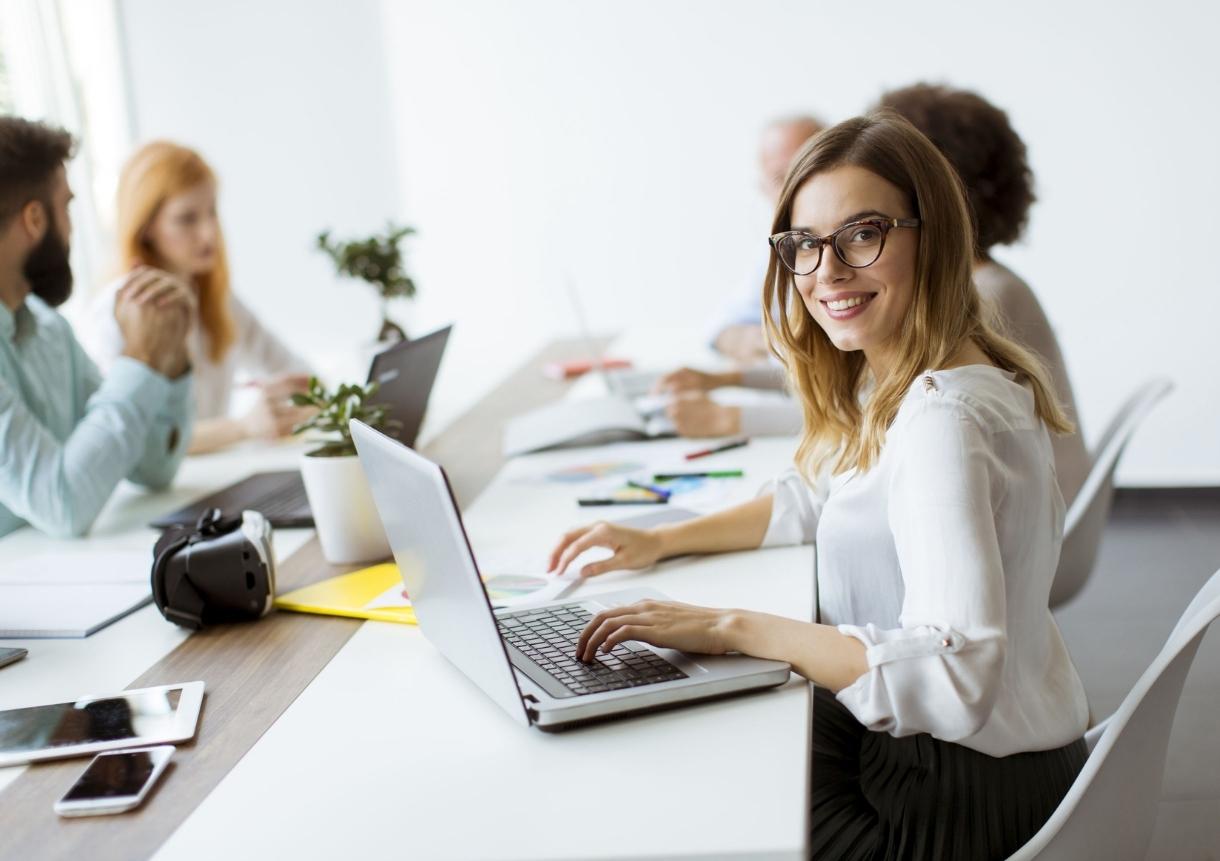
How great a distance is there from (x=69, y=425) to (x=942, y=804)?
164 cm

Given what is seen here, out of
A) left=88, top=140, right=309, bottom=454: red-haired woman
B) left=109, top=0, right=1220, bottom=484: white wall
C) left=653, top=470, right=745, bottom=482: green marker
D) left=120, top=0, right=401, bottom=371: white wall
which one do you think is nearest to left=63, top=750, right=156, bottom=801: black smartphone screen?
left=653, top=470, right=745, bottom=482: green marker

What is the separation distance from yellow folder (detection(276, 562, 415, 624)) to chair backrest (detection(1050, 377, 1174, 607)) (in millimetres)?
1279

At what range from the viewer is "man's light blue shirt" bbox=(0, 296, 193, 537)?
6.13 feet

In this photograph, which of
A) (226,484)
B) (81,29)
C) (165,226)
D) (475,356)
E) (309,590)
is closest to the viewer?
(309,590)

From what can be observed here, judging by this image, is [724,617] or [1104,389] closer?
[724,617]

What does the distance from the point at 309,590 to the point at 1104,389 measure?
337 centimetres

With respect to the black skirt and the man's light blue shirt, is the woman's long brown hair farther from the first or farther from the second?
the man's light blue shirt

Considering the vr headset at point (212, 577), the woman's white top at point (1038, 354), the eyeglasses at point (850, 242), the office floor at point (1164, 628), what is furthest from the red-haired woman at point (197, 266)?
the office floor at point (1164, 628)

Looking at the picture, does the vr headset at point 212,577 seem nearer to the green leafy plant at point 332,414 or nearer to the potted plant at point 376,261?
the green leafy plant at point 332,414

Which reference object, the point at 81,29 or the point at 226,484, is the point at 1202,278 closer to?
the point at 226,484

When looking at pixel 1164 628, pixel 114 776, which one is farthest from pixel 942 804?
pixel 1164 628

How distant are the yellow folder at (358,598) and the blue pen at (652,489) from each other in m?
0.48

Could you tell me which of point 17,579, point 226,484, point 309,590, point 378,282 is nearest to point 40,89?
point 378,282

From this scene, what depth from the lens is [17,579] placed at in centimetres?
169
